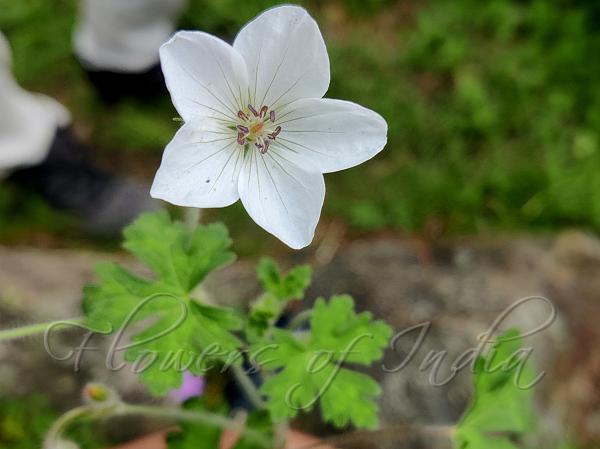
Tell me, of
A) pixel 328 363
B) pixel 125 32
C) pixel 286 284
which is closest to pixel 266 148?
pixel 286 284

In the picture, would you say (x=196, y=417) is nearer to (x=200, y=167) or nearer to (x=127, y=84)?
(x=200, y=167)

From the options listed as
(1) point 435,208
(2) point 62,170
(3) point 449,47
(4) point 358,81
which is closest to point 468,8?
(3) point 449,47

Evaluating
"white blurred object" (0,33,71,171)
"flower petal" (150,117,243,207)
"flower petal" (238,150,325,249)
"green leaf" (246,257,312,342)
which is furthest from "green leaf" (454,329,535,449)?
"white blurred object" (0,33,71,171)

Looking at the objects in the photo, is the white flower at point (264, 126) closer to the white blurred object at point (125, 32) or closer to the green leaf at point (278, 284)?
the green leaf at point (278, 284)

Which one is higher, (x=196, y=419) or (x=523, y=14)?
(x=523, y=14)

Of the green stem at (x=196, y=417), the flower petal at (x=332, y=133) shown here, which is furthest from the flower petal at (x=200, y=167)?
the green stem at (x=196, y=417)

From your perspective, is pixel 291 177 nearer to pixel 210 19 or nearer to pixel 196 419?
pixel 196 419
